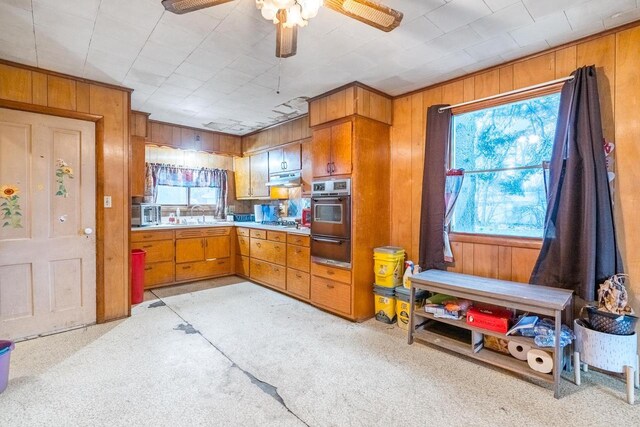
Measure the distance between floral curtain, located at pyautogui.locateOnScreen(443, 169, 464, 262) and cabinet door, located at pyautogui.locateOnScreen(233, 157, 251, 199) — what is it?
3639 mm

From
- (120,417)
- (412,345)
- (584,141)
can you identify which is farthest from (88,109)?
(584,141)

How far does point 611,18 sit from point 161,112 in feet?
15.8

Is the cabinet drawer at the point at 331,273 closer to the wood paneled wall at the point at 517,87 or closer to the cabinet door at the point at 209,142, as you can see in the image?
the wood paneled wall at the point at 517,87

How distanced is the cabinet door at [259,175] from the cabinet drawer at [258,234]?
74 cm

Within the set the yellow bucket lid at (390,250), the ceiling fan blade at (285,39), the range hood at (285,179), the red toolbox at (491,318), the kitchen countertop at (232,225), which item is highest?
the ceiling fan blade at (285,39)

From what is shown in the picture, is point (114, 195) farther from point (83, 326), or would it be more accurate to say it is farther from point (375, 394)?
point (375, 394)

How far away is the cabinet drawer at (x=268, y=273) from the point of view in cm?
441

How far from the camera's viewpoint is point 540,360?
2244 mm

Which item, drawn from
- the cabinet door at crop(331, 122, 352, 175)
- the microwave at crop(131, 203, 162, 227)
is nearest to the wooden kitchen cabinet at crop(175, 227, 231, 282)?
the microwave at crop(131, 203, 162, 227)

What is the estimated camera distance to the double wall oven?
134 inches

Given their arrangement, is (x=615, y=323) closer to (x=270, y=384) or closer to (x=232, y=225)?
(x=270, y=384)

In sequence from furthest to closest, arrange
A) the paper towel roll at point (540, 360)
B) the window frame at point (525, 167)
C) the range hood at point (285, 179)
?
the range hood at point (285, 179)
the window frame at point (525, 167)
the paper towel roll at point (540, 360)

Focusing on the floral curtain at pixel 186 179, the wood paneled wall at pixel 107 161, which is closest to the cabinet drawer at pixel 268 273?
the floral curtain at pixel 186 179

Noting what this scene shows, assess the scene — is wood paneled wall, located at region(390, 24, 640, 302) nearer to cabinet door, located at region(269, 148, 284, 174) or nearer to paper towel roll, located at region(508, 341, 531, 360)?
paper towel roll, located at region(508, 341, 531, 360)
